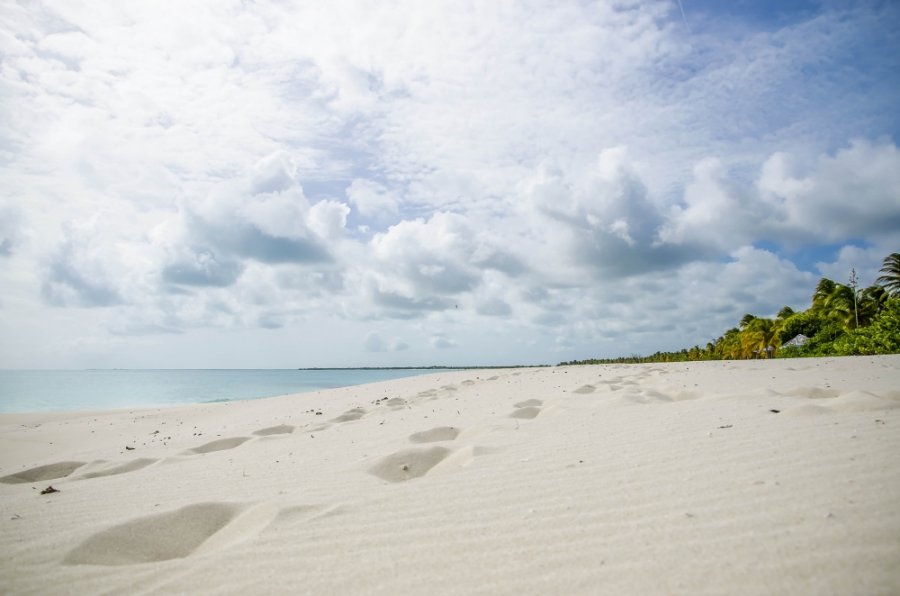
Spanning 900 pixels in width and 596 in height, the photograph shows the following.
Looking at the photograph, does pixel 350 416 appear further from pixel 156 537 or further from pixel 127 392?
pixel 127 392

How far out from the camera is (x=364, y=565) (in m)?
2.16

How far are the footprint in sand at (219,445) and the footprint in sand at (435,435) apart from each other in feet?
8.48

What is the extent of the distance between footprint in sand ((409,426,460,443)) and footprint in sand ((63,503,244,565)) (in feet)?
7.92

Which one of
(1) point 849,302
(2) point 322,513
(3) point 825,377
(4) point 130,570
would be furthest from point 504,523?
(1) point 849,302

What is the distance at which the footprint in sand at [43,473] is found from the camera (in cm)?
531

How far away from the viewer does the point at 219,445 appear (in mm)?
6250

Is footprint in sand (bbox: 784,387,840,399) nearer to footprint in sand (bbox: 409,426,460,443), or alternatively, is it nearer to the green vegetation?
footprint in sand (bbox: 409,426,460,443)

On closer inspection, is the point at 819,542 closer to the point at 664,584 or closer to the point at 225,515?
the point at 664,584

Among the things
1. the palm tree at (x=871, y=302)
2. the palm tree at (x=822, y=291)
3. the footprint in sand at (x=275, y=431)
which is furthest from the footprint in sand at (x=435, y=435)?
the palm tree at (x=822, y=291)

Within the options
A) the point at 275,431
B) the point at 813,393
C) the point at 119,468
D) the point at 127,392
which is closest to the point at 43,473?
the point at 119,468

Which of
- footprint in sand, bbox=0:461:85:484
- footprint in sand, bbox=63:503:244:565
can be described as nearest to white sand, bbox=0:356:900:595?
footprint in sand, bbox=63:503:244:565

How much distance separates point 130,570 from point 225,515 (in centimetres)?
76

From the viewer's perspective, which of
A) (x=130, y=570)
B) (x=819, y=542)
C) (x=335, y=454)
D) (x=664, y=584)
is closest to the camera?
(x=664, y=584)

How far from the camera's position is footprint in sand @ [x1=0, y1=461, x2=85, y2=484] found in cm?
531
